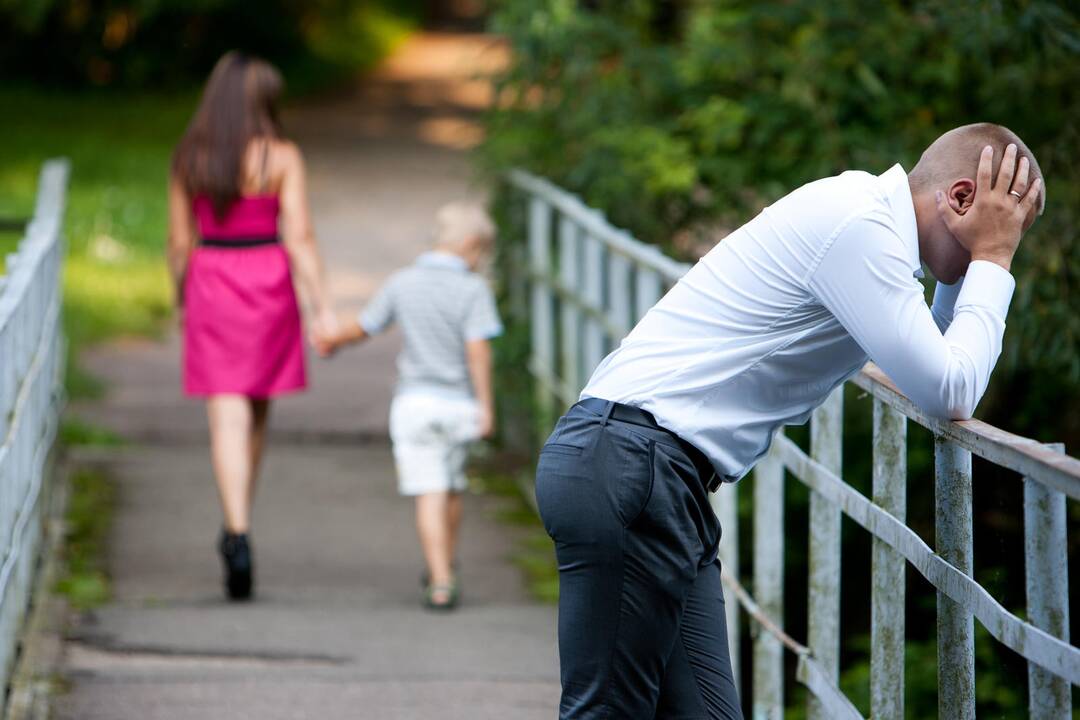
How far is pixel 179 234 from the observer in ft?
20.1

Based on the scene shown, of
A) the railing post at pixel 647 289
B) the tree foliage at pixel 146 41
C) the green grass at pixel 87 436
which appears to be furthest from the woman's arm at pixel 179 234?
the tree foliage at pixel 146 41

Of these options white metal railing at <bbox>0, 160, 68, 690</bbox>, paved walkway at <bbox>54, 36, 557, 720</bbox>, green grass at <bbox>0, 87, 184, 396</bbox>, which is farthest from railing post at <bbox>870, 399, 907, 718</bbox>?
green grass at <bbox>0, 87, 184, 396</bbox>

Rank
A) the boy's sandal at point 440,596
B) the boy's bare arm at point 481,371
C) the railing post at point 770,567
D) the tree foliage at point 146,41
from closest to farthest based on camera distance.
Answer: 1. the railing post at point 770,567
2. the boy's bare arm at point 481,371
3. the boy's sandal at point 440,596
4. the tree foliage at point 146,41

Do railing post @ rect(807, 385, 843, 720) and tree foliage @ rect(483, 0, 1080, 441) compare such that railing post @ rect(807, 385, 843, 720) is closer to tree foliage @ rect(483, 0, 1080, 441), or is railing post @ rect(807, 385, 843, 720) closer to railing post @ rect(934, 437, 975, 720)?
railing post @ rect(934, 437, 975, 720)

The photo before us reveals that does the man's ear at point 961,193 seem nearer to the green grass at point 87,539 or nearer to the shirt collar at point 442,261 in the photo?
the shirt collar at point 442,261

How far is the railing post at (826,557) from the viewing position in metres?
3.69

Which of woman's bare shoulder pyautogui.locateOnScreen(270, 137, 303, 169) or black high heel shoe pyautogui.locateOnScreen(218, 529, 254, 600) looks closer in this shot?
black high heel shoe pyautogui.locateOnScreen(218, 529, 254, 600)

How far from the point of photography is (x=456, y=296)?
228 inches

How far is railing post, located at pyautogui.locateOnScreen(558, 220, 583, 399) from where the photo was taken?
22.7 ft

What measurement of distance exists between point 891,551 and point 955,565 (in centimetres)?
34

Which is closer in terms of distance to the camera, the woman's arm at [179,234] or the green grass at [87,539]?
the green grass at [87,539]

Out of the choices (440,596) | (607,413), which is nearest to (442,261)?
(440,596)

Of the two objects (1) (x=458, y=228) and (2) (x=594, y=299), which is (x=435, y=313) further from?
(2) (x=594, y=299)

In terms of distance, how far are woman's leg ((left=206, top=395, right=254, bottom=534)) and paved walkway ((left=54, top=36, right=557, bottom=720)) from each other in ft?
1.16
